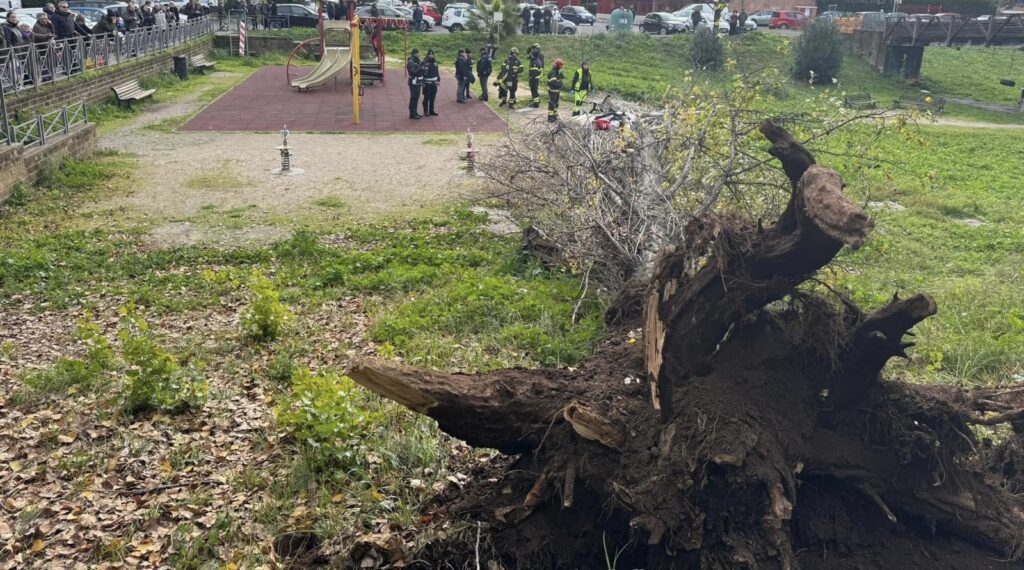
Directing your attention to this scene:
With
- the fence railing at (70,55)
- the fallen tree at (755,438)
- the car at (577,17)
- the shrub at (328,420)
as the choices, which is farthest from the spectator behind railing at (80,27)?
the car at (577,17)

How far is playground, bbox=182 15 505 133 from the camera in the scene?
19516mm

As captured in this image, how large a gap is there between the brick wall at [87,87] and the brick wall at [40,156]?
1.43 metres

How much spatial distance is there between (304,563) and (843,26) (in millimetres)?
37789

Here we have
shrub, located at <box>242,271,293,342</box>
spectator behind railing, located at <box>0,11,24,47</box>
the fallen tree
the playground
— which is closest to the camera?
the fallen tree

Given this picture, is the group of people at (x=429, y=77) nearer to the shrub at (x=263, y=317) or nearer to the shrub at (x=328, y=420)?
the shrub at (x=263, y=317)

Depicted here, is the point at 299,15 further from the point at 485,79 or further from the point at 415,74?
the point at 415,74

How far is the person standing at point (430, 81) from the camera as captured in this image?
20.2 metres

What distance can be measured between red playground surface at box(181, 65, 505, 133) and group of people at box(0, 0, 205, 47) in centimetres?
329

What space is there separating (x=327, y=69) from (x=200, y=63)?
564cm

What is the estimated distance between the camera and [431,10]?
42125 millimetres

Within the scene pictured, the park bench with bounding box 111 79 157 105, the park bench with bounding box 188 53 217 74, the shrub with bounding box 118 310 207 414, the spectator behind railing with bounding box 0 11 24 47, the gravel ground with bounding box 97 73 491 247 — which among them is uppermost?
the spectator behind railing with bounding box 0 11 24 47

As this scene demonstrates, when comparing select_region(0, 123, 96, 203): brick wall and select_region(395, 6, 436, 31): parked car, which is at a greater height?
select_region(395, 6, 436, 31): parked car

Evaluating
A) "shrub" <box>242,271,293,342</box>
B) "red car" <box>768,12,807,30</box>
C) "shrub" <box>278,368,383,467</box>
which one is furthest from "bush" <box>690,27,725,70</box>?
"shrub" <box>278,368,383,467</box>

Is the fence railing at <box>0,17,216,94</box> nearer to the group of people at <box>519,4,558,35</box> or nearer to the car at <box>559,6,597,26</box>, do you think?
the group of people at <box>519,4,558,35</box>
